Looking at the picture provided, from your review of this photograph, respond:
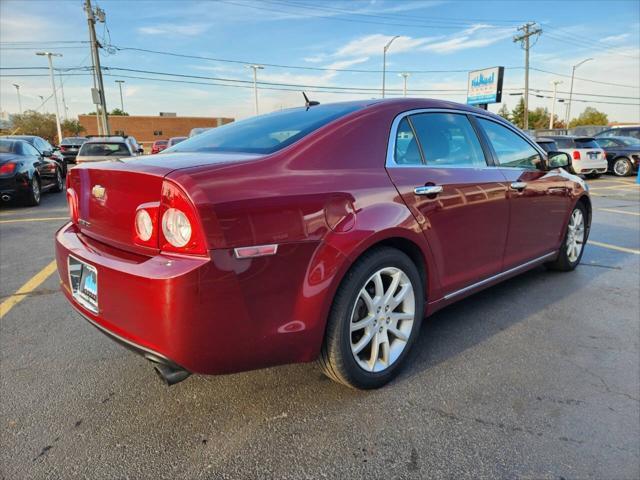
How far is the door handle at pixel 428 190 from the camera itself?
8.34ft

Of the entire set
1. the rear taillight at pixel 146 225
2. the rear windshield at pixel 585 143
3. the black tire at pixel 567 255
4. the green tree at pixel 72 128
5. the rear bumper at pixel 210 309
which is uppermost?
the green tree at pixel 72 128

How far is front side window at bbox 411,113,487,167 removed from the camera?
281 cm

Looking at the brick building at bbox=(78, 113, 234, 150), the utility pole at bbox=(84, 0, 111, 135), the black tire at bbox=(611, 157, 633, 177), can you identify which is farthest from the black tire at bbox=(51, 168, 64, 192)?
the brick building at bbox=(78, 113, 234, 150)

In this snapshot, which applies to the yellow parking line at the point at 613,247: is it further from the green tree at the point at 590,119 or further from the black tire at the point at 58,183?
the green tree at the point at 590,119

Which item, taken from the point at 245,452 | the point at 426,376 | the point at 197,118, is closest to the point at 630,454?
the point at 426,376

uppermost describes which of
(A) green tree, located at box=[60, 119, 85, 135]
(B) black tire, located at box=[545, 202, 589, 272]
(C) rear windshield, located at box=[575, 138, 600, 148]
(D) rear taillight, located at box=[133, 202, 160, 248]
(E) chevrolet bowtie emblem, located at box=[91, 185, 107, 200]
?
(A) green tree, located at box=[60, 119, 85, 135]

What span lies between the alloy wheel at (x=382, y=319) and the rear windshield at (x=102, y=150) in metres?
11.6

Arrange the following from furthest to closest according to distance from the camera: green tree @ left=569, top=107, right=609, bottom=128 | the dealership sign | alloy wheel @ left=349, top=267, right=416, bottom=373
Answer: green tree @ left=569, top=107, right=609, bottom=128 < the dealership sign < alloy wheel @ left=349, top=267, right=416, bottom=373

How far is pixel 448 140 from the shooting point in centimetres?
300

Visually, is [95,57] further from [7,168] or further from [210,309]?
[210,309]

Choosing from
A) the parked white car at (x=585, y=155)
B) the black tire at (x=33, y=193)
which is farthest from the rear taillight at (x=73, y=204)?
the parked white car at (x=585, y=155)

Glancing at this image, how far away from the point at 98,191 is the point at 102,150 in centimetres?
1120

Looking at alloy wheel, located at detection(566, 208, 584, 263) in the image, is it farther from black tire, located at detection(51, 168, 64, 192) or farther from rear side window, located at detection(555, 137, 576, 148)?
rear side window, located at detection(555, 137, 576, 148)

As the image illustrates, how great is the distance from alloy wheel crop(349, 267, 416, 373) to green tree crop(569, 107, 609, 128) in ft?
300
